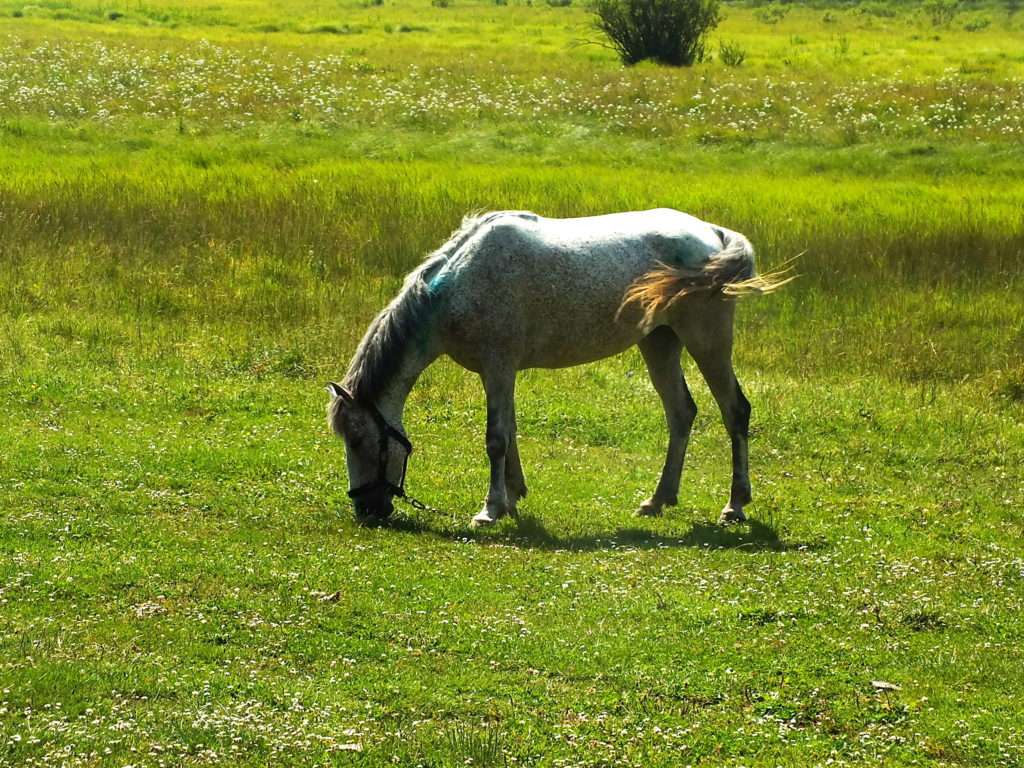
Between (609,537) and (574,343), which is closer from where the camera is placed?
(609,537)

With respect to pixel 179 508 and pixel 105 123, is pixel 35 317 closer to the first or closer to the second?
pixel 179 508

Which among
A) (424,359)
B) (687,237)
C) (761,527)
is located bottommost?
(761,527)

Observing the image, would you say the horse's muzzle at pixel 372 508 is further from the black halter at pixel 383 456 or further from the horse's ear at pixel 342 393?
the horse's ear at pixel 342 393

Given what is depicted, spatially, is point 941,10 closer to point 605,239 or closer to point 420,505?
point 605,239

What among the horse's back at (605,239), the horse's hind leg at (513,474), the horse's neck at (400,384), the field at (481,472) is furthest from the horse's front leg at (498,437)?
the horse's back at (605,239)

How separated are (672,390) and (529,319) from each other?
1.62 m

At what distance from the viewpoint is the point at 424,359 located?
11.0 metres

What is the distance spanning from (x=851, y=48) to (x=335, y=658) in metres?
49.7

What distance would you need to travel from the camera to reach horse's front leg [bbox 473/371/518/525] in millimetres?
11000

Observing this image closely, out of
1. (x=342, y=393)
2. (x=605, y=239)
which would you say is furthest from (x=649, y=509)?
(x=342, y=393)

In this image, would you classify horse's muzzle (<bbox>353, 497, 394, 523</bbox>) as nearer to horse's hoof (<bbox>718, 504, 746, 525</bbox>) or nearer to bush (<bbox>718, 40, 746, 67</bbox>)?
horse's hoof (<bbox>718, 504, 746, 525</bbox>)

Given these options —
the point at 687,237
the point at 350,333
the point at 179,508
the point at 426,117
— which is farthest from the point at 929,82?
the point at 179,508

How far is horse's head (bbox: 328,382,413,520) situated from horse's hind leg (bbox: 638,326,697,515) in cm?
252

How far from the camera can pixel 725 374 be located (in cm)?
1183
